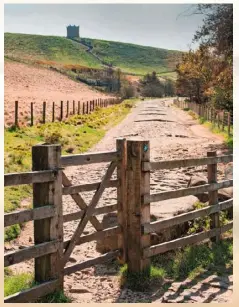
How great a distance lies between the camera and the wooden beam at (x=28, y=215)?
17.9ft

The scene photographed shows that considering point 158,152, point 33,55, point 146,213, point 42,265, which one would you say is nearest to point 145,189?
point 146,213

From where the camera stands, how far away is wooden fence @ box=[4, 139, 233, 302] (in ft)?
19.0

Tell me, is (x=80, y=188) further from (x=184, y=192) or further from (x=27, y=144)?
(x=27, y=144)

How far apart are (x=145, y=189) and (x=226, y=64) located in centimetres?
1655

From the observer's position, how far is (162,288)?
6.65 m

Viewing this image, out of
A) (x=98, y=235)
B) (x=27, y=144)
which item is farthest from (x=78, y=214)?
(x=27, y=144)

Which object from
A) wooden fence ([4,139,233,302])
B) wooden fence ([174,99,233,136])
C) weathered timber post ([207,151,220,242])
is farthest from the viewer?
wooden fence ([174,99,233,136])

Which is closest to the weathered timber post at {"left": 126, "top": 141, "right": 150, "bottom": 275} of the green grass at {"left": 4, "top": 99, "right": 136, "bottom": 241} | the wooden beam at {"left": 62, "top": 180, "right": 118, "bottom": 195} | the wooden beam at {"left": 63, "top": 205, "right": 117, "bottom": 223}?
the wooden beam at {"left": 62, "top": 180, "right": 118, "bottom": 195}

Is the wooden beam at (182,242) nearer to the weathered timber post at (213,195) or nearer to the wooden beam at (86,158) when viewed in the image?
the weathered timber post at (213,195)

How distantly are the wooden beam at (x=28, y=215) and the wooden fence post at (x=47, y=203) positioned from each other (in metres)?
0.08

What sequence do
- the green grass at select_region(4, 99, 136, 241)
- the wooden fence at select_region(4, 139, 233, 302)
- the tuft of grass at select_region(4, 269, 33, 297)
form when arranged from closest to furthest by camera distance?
the wooden fence at select_region(4, 139, 233, 302) → the tuft of grass at select_region(4, 269, 33, 297) → the green grass at select_region(4, 99, 136, 241)

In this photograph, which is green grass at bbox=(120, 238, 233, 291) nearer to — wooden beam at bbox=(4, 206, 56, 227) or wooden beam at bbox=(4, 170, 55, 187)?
wooden beam at bbox=(4, 206, 56, 227)

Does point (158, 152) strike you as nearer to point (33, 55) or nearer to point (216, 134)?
point (216, 134)

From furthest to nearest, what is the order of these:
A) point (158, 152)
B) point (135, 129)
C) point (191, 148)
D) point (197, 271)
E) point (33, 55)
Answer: point (33, 55) < point (135, 129) < point (191, 148) < point (158, 152) < point (197, 271)
